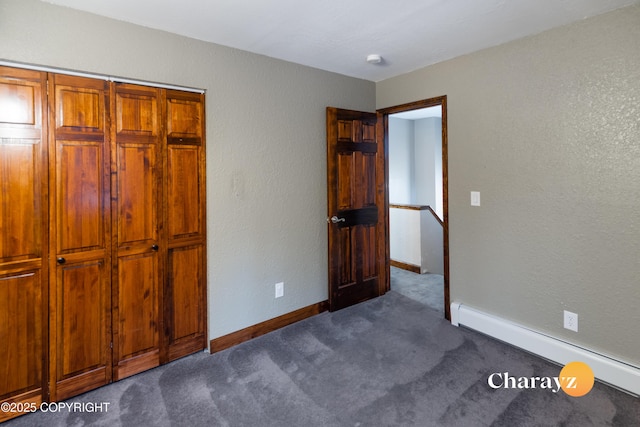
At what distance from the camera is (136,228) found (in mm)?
2166

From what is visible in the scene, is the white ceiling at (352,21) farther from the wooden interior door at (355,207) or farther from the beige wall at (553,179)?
the wooden interior door at (355,207)

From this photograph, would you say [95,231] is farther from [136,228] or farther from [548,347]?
[548,347]

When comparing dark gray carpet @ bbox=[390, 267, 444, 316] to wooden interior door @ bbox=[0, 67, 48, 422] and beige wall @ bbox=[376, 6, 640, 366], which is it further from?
wooden interior door @ bbox=[0, 67, 48, 422]

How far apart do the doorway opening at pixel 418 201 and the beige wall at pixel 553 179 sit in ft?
0.81

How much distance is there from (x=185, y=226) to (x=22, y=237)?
0.89 meters

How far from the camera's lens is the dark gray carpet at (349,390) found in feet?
5.77

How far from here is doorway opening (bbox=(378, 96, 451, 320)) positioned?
321 centimetres

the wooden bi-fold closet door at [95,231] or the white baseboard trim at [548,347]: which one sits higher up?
the wooden bi-fold closet door at [95,231]

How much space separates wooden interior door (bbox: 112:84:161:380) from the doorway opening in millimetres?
2381

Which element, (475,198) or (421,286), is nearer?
(475,198)

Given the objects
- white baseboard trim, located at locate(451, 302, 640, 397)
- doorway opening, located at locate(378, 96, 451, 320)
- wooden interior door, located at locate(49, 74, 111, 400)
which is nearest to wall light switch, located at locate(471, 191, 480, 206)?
doorway opening, located at locate(378, 96, 451, 320)

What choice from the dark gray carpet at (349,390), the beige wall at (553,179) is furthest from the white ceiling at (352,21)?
the dark gray carpet at (349,390)

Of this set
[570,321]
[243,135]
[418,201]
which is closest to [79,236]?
[243,135]

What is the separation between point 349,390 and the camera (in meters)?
2.00
